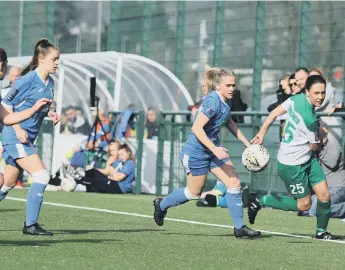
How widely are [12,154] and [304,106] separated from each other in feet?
9.55

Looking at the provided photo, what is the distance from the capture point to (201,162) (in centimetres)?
1075

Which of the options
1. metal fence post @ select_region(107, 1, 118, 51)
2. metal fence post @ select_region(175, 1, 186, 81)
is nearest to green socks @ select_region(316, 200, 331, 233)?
metal fence post @ select_region(175, 1, 186, 81)

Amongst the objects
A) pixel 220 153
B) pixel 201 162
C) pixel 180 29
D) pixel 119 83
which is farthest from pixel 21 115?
pixel 119 83

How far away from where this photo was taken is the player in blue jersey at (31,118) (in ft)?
33.8

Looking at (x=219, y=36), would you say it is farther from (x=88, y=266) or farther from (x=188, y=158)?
(x=88, y=266)

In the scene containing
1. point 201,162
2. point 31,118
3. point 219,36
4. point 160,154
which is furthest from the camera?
point 160,154

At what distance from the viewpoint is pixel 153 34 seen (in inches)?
829

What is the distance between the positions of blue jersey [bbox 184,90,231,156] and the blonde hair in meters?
0.10

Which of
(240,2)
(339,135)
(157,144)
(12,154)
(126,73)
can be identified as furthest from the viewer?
(126,73)

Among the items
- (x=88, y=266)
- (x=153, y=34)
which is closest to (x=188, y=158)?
(x=88, y=266)

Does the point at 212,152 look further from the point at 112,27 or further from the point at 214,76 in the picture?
the point at 112,27

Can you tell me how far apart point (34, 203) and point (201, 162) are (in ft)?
5.59

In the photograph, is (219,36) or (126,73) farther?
(126,73)

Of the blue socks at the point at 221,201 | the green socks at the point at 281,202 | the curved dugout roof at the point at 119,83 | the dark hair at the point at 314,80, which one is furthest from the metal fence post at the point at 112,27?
the dark hair at the point at 314,80
